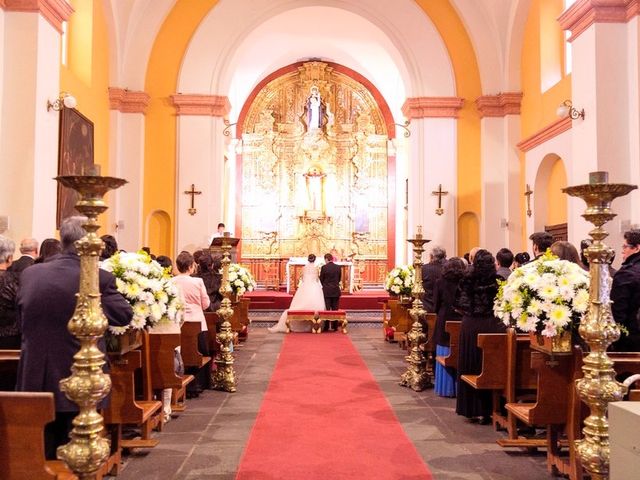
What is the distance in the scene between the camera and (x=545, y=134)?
491 inches

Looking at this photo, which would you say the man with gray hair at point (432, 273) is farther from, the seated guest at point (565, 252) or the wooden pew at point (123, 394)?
the wooden pew at point (123, 394)

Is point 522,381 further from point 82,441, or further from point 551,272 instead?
point 82,441

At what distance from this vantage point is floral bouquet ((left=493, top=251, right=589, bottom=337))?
430cm

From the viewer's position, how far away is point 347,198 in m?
20.4

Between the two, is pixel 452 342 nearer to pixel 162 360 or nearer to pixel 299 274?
pixel 162 360

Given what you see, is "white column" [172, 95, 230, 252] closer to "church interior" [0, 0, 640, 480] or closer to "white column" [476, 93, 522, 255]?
"church interior" [0, 0, 640, 480]

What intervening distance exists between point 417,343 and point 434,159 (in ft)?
25.7

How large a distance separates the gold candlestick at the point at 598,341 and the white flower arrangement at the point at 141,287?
9.48 ft

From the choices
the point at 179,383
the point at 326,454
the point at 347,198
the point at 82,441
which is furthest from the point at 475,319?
the point at 347,198

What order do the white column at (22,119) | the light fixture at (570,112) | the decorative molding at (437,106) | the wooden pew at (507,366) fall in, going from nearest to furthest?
the wooden pew at (507,366)
the white column at (22,119)
the light fixture at (570,112)
the decorative molding at (437,106)

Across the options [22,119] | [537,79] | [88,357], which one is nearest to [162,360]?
[88,357]

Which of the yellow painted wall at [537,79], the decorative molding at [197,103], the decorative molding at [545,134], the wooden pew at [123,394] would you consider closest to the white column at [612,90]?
the decorative molding at [545,134]

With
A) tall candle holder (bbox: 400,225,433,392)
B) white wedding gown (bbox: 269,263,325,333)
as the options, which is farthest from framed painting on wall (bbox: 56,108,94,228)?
tall candle holder (bbox: 400,225,433,392)

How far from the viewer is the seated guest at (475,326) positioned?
5.88m
